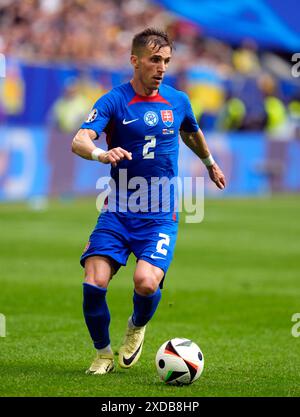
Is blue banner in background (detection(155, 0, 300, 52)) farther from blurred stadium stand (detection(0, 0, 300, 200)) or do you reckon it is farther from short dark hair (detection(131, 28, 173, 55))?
short dark hair (detection(131, 28, 173, 55))

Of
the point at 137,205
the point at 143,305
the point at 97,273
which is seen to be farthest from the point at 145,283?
the point at 137,205

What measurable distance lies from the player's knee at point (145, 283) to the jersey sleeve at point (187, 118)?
1.33 m

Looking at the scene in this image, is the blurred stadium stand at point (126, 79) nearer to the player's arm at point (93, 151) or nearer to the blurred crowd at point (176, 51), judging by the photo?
the blurred crowd at point (176, 51)

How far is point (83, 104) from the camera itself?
24.1m

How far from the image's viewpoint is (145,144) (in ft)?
25.7

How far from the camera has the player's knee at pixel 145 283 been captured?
7.55 meters

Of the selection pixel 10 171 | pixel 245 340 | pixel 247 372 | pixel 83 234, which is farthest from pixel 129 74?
pixel 247 372

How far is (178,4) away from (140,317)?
19.4 m

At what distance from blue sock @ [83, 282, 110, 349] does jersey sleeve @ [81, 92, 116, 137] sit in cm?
111

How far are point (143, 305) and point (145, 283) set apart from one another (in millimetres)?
251

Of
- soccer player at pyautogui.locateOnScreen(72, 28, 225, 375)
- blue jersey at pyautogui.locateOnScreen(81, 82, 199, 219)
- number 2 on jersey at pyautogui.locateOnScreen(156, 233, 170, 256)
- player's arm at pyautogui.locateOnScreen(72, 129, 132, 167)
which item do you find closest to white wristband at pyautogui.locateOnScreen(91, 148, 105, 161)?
player's arm at pyautogui.locateOnScreen(72, 129, 132, 167)

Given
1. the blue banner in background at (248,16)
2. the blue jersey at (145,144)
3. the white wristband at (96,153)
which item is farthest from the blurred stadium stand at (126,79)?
the white wristband at (96,153)

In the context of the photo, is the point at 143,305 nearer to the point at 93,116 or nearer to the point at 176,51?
the point at 93,116

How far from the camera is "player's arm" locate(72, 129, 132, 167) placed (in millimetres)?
6938
